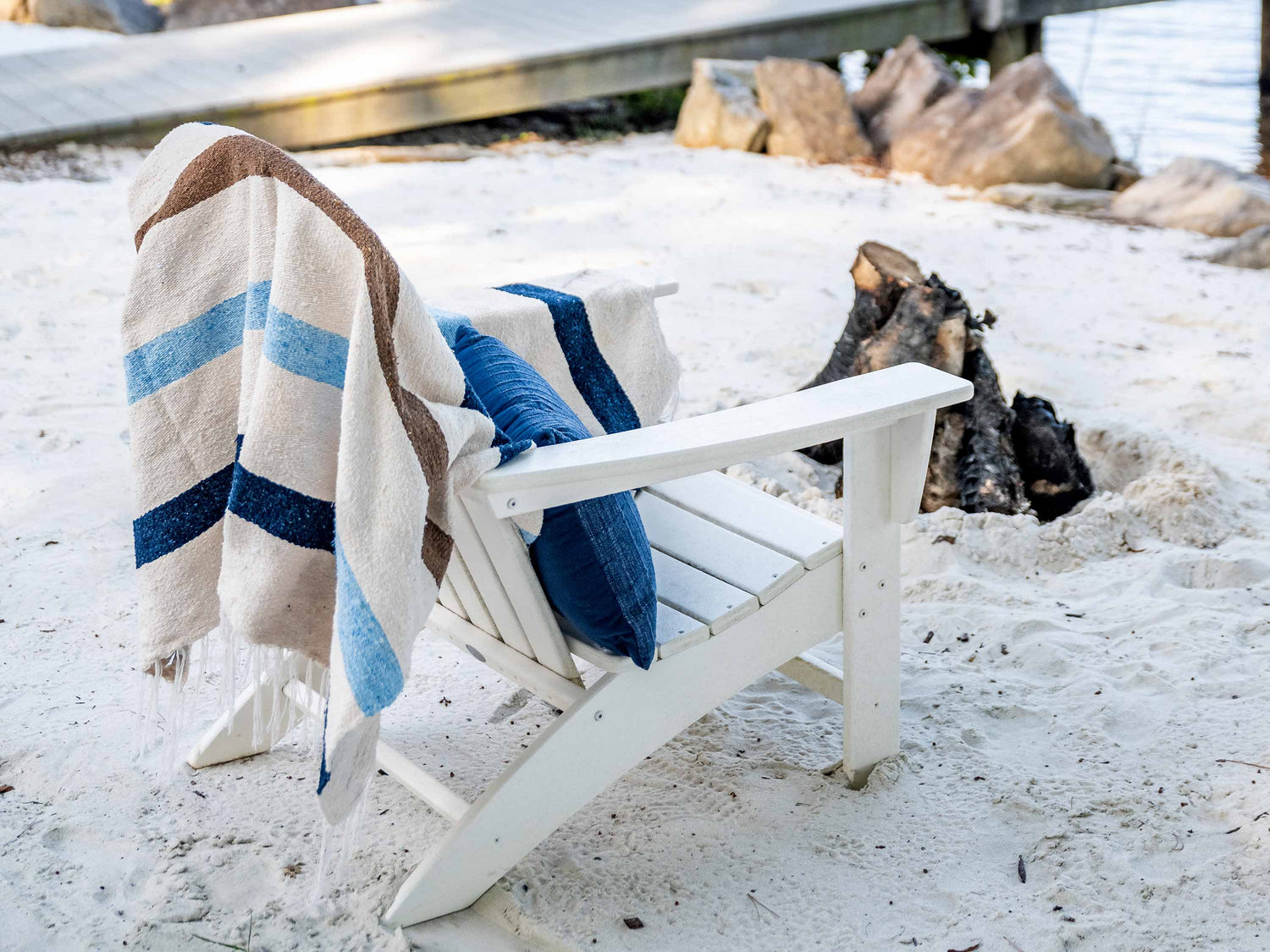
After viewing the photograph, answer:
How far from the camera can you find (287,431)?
51.9 inches

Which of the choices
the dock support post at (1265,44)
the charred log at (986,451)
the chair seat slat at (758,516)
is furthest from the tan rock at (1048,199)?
the dock support post at (1265,44)

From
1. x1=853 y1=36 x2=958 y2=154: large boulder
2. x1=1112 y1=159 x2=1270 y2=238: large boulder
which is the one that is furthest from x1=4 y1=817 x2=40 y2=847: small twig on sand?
x1=853 y1=36 x2=958 y2=154: large boulder

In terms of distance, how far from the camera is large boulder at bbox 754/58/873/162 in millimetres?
6371

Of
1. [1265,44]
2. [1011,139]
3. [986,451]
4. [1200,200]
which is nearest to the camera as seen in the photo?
[986,451]

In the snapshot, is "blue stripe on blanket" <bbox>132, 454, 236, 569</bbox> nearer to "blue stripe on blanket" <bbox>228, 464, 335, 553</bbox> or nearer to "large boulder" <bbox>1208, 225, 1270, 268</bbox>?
"blue stripe on blanket" <bbox>228, 464, 335, 553</bbox>

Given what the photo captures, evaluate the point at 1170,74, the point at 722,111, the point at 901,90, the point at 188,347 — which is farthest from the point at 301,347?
the point at 1170,74

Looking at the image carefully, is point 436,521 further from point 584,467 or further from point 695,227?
point 695,227

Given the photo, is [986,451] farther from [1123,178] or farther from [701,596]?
[1123,178]

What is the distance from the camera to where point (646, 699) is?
5.31 feet

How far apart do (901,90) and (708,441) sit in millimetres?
5782

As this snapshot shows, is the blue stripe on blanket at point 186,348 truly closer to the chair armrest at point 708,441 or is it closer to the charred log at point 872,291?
the chair armrest at point 708,441

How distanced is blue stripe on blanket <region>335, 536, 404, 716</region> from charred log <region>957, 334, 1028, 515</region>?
1.82 meters

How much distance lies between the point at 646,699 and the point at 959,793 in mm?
612

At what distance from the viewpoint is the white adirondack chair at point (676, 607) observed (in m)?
1.47
